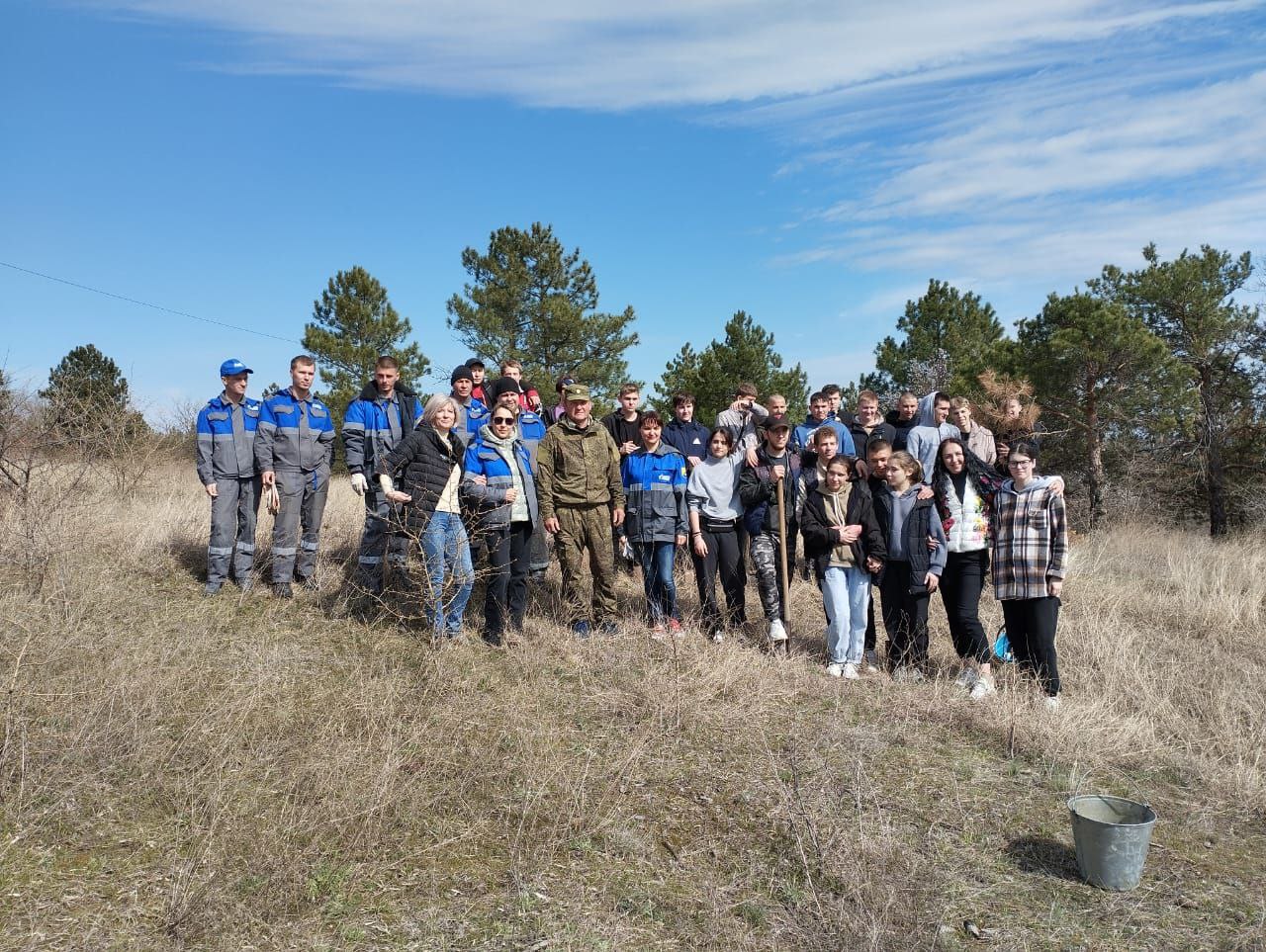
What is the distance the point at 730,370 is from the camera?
64.7 feet

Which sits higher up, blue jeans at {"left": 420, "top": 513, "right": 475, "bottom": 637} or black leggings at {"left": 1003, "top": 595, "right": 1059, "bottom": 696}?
blue jeans at {"left": 420, "top": 513, "right": 475, "bottom": 637}

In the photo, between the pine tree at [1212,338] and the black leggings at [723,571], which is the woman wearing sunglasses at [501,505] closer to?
the black leggings at [723,571]

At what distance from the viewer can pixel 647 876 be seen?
3477mm

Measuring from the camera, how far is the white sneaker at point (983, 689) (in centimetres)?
555

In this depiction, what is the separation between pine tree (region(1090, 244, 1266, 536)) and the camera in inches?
635

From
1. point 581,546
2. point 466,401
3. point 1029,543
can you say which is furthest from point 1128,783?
point 466,401

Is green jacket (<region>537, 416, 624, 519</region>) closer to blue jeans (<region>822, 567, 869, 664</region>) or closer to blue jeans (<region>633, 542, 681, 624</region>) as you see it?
blue jeans (<region>633, 542, 681, 624</region>)

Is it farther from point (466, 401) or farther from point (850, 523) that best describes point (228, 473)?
point (850, 523)

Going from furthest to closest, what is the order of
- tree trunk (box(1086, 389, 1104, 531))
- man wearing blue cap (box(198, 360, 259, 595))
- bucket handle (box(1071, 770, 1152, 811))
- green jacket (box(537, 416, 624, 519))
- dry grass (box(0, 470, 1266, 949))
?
A: tree trunk (box(1086, 389, 1104, 531)) < man wearing blue cap (box(198, 360, 259, 595)) < green jacket (box(537, 416, 624, 519)) < bucket handle (box(1071, 770, 1152, 811)) < dry grass (box(0, 470, 1266, 949))

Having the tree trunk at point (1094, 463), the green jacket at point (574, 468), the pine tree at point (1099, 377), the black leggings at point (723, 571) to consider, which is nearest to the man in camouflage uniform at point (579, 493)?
the green jacket at point (574, 468)

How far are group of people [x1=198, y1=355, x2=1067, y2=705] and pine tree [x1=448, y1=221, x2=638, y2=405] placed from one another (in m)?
15.3

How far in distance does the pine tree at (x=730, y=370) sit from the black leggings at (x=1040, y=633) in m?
14.1

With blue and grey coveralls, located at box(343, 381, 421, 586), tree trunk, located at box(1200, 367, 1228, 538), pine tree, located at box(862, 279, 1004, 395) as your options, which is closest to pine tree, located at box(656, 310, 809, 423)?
pine tree, located at box(862, 279, 1004, 395)

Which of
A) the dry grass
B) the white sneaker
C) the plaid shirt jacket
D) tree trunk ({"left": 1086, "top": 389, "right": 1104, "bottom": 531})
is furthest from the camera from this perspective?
tree trunk ({"left": 1086, "top": 389, "right": 1104, "bottom": 531})
